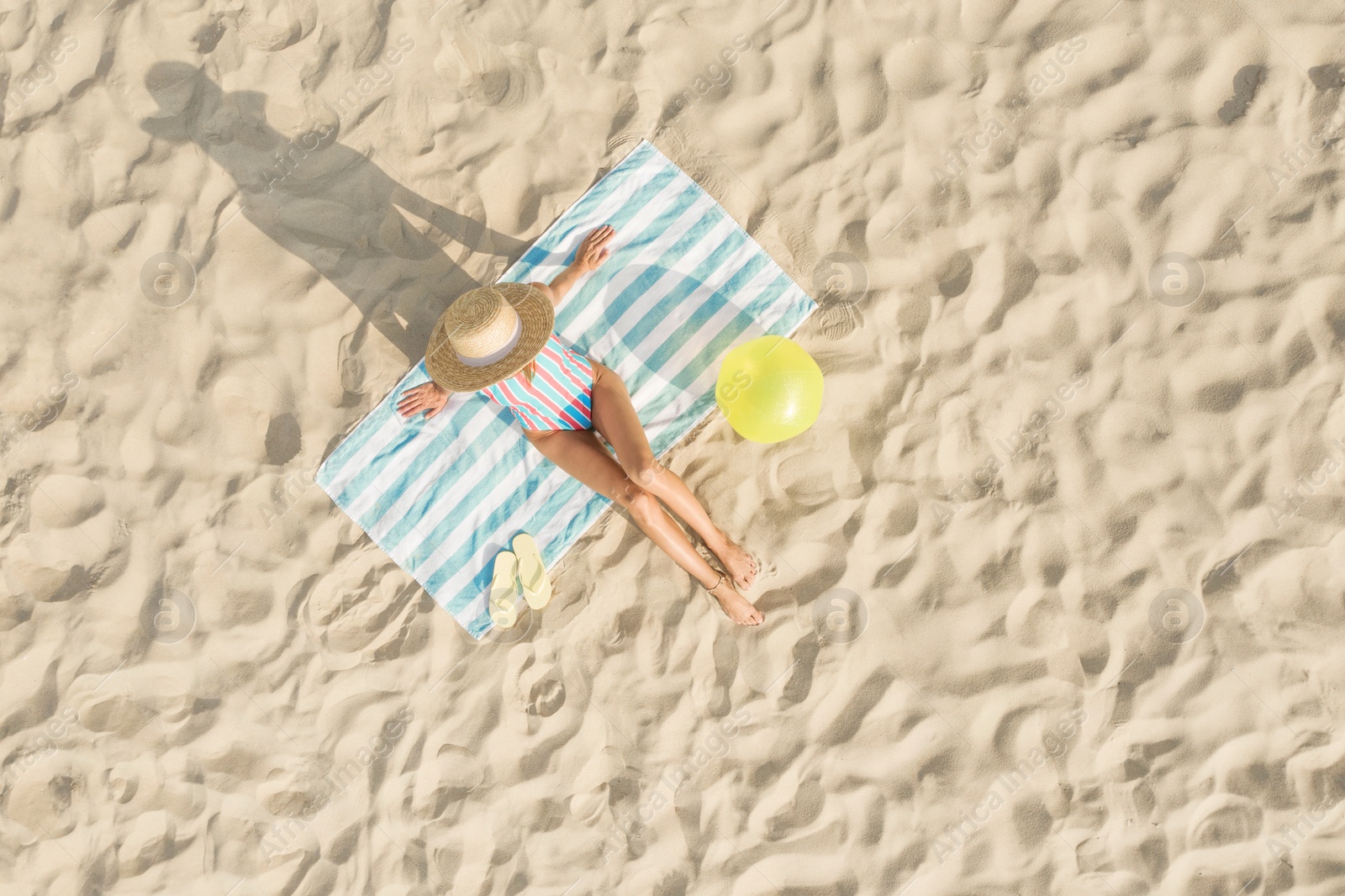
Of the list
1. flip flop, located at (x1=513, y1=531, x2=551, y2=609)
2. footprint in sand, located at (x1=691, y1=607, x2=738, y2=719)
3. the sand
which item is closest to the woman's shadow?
the sand

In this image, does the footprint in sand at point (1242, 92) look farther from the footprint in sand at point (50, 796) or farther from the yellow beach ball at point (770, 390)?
the footprint in sand at point (50, 796)

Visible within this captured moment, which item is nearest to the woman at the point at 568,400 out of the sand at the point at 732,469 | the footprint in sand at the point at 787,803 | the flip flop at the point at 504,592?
the sand at the point at 732,469

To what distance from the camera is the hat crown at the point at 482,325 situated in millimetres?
2979

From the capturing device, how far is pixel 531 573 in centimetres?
362

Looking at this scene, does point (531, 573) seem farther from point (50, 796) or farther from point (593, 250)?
point (50, 796)

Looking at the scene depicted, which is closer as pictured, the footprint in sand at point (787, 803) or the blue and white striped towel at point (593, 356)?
the footprint in sand at point (787, 803)

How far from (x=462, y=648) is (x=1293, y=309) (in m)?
4.35

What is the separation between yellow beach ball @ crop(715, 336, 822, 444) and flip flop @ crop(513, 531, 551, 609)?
120 cm

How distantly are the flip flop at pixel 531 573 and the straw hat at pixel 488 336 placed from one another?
35.3 inches

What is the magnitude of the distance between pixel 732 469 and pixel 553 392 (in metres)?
1.03

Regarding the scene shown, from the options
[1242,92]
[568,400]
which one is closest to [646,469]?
[568,400]

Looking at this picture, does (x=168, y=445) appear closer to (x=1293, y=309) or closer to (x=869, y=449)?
(x=869, y=449)

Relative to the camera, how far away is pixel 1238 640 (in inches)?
135

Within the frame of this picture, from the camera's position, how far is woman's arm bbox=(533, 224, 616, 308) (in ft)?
11.8
